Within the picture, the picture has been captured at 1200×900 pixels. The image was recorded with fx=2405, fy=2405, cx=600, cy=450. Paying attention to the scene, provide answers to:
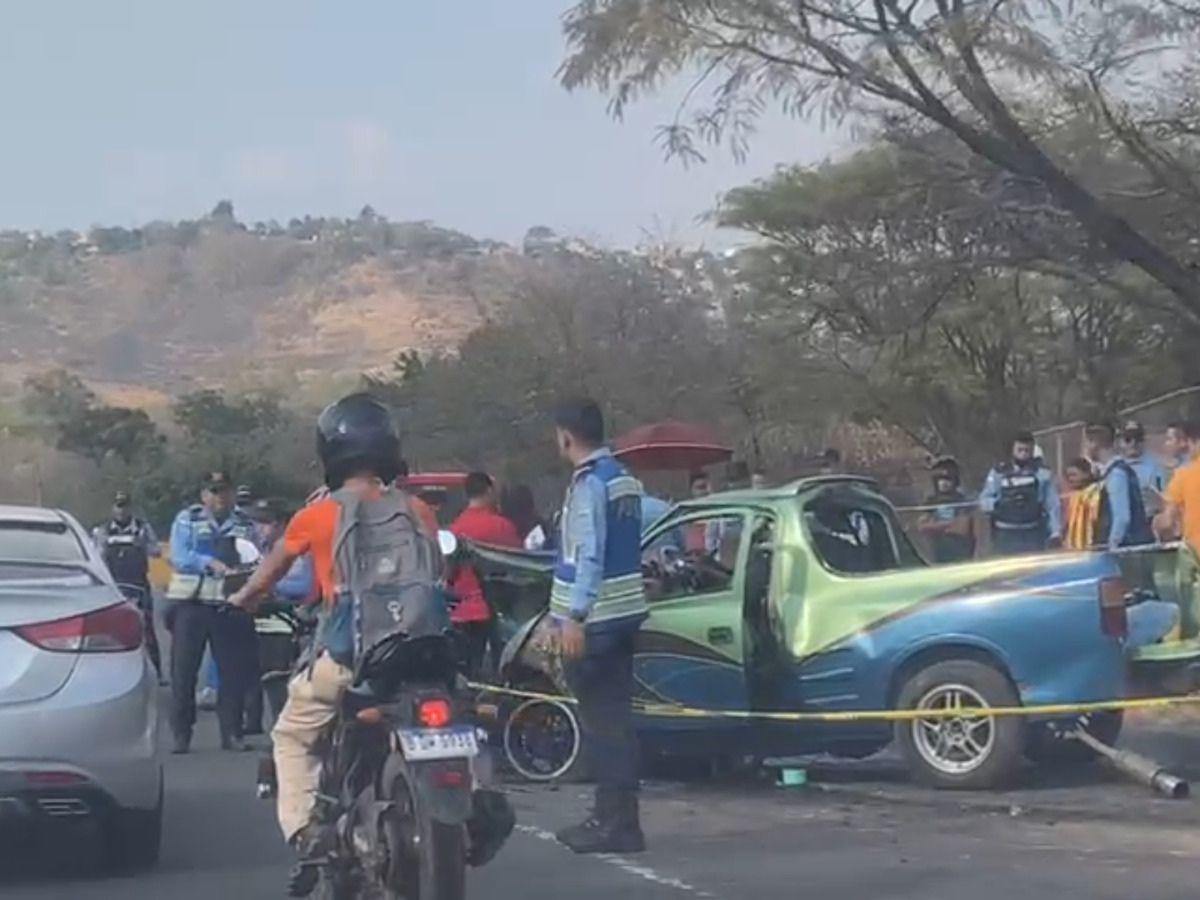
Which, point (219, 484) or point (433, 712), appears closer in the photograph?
point (433, 712)

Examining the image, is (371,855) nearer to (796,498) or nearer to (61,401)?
(796,498)

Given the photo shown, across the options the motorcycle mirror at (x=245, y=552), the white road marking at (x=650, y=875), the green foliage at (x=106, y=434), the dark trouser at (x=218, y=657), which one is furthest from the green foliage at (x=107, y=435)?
the white road marking at (x=650, y=875)

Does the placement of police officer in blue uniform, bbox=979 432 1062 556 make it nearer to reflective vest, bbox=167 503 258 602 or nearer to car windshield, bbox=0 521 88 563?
reflective vest, bbox=167 503 258 602

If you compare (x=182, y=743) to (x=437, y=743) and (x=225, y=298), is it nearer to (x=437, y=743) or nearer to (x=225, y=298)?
(x=437, y=743)

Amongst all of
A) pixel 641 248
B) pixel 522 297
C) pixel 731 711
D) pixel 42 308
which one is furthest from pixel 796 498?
pixel 42 308

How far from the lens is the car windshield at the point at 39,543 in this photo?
10250 mm

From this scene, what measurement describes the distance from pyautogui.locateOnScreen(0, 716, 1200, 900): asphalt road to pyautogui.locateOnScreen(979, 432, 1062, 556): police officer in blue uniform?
15.6 ft

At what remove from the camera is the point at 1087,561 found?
12320mm

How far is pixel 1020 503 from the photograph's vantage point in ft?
57.9

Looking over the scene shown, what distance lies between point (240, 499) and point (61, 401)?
6113 cm

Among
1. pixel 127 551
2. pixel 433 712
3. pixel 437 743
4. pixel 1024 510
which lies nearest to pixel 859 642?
pixel 1024 510

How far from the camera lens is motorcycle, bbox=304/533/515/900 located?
7160mm

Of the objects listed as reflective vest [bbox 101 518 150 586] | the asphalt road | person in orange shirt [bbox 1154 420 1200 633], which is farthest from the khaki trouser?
reflective vest [bbox 101 518 150 586]

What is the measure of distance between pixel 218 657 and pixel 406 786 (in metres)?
8.25
